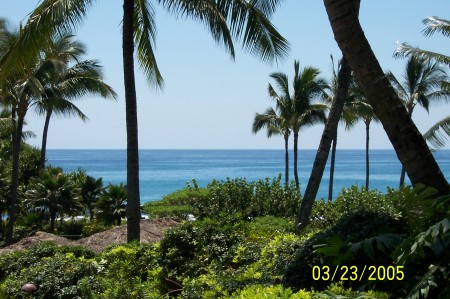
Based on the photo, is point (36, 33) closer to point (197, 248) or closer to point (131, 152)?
point (131, 152)

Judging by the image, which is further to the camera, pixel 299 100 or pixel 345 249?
pixel 299 100

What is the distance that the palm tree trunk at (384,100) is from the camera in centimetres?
616

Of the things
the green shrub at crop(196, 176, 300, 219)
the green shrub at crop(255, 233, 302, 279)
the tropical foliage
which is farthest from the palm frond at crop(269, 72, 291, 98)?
the green shrub at crop(255, 233, 302, 279)

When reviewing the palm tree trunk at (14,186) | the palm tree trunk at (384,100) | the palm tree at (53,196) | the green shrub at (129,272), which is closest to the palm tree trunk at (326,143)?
the green shrub at (129,272)

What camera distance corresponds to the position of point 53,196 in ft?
91.2

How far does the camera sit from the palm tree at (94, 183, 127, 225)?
26438 mm

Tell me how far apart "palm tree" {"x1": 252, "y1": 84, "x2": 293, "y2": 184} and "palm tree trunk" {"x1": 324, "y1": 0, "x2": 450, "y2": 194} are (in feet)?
96.3

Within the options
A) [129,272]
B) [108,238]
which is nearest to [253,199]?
[108,238]

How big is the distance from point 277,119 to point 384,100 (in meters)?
31.6

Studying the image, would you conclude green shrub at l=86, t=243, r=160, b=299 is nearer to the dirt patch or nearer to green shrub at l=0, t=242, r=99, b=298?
green shrub at l=0, t=242, r=99, b=298

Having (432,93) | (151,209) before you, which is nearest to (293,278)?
(151,209)

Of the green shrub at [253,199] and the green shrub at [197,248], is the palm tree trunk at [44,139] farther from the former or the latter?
the green shrub at [197,248]
